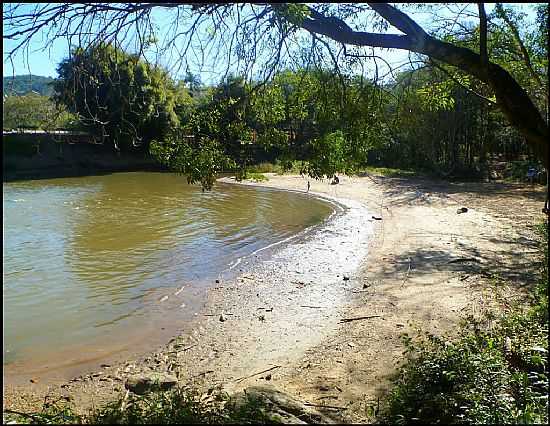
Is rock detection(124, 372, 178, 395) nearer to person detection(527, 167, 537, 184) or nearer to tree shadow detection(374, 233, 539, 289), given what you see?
tree shadow detection(374, 233, 539, 289)

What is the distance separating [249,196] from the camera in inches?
917

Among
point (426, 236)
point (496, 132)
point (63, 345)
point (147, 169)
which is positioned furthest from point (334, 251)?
point (147, 169)

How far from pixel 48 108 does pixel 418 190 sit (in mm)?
20934

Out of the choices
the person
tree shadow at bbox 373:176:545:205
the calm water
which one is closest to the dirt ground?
the calm water

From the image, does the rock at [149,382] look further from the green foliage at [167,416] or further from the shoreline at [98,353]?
the green foliage at [167,416]

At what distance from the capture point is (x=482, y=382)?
3650 mm

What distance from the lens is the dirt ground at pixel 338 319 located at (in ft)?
18.8

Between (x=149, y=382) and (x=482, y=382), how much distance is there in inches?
142

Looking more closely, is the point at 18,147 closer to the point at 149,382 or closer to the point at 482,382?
the point at 149,382

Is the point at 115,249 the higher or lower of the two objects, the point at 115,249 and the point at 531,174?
the lower

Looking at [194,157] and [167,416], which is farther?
[194,157]

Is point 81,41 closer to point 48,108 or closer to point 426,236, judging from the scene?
point 48,108

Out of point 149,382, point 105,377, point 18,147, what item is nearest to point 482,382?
point 149,382

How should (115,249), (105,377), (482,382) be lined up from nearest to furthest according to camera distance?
(482,382)
(105,377)
(115,249)
